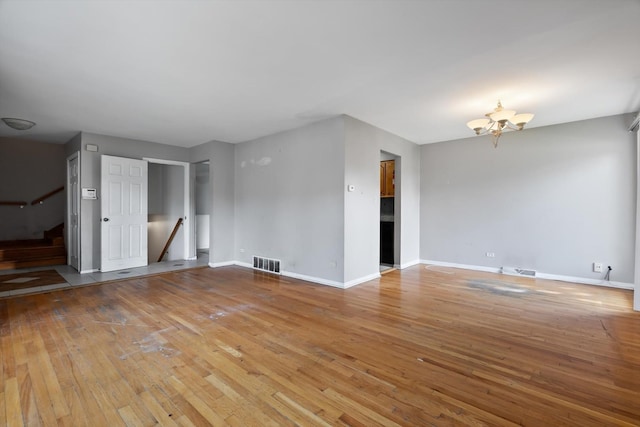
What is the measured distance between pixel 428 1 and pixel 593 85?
9.05ft

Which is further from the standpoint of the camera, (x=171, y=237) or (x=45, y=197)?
(x=171, y=237)

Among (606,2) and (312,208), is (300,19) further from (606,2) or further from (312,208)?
(312,208)

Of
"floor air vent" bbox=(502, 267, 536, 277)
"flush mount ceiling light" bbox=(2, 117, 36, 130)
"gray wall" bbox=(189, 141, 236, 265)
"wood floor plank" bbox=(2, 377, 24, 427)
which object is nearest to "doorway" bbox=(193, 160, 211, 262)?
"gray wall" bbox=(189, 141, 236, 265)

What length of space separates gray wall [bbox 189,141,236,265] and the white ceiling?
5.05 ft

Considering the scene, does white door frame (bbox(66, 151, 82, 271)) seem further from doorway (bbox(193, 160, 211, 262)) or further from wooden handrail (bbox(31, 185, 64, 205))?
doorway (bbox(193, 160, 211, 262))

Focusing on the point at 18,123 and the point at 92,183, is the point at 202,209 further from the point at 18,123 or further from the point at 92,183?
the point at 18,123

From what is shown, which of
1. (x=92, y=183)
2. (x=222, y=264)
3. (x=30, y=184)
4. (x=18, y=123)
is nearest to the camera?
(x=18, y=123)

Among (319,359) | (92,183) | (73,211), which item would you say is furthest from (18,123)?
(319,359)

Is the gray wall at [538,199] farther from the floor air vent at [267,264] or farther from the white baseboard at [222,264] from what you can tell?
the white baseboard at [222,264]

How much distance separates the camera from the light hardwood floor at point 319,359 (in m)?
1.65

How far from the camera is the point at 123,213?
5.54 meters

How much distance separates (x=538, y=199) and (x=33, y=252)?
972cm

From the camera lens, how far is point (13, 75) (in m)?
3.02

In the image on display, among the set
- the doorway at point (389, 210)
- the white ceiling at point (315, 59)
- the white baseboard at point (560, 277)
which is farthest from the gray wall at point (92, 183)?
the white baseboard at point (560, 277)
